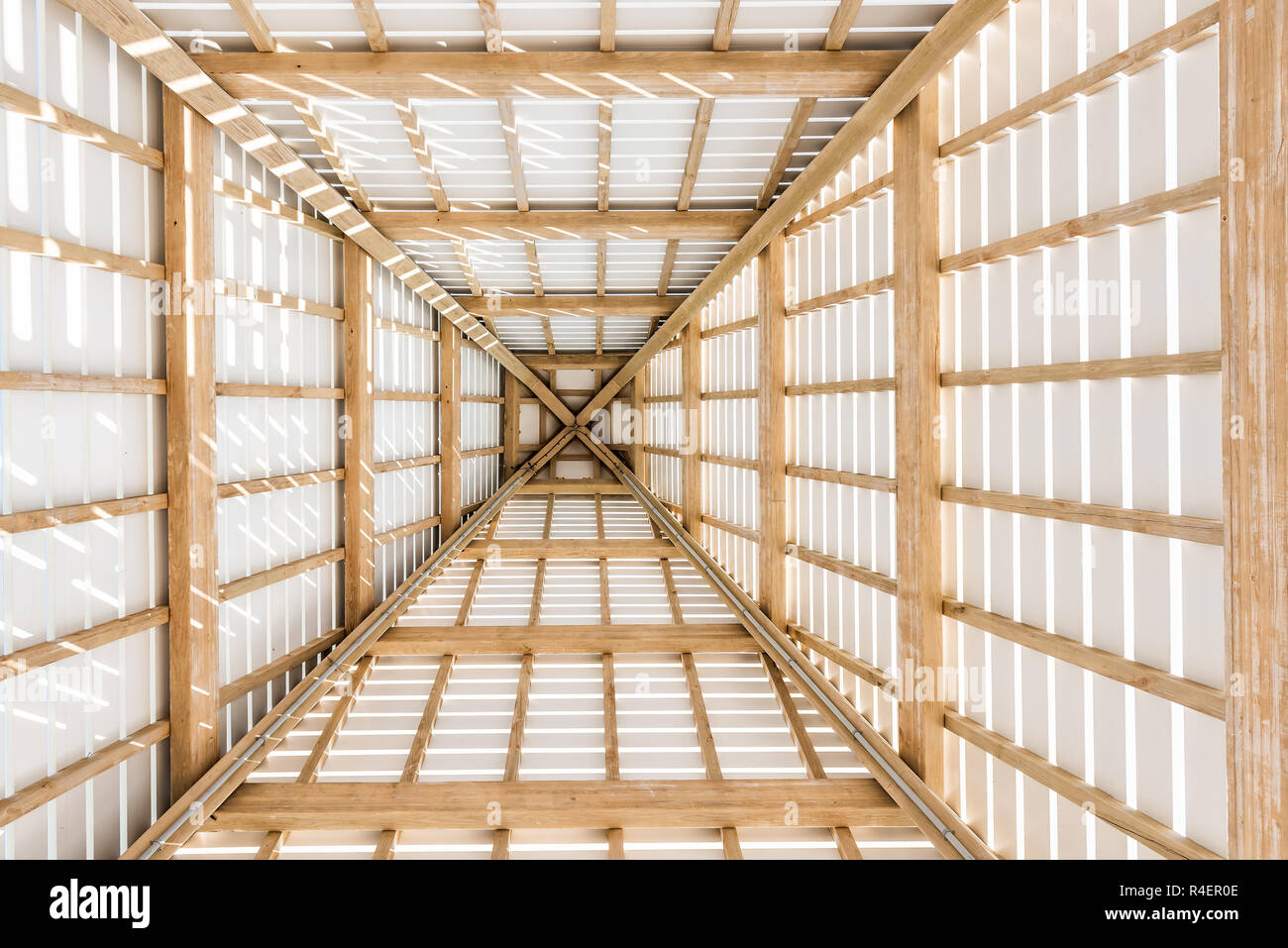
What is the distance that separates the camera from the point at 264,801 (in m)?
6.27

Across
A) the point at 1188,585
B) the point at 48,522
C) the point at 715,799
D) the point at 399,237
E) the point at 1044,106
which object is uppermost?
the point at 399,237

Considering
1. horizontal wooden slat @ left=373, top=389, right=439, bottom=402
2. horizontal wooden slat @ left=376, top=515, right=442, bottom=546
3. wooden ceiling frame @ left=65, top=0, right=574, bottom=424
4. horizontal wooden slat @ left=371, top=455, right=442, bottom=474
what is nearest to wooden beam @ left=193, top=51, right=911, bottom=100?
wooden ceiling frame @ left=65, top=0, right=574, bottom=424

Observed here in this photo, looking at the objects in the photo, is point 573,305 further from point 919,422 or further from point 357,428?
point 919,422

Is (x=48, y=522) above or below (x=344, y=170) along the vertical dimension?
below

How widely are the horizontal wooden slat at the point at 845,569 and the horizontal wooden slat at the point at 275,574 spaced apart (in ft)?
19.3

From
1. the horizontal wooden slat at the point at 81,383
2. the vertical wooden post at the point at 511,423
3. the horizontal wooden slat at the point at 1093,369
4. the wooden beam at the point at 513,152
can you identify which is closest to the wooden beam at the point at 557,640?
the horizontal wooden slat at the point at 81,383

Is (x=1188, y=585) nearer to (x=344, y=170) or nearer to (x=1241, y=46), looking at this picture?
(x=1241, y=46)

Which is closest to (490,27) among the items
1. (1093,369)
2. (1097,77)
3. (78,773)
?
(1097,77)

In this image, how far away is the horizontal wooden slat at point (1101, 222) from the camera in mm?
3707

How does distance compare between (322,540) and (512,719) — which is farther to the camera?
(322,540)

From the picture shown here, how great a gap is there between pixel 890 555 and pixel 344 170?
24.3ft

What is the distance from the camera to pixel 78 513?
16.9ft
